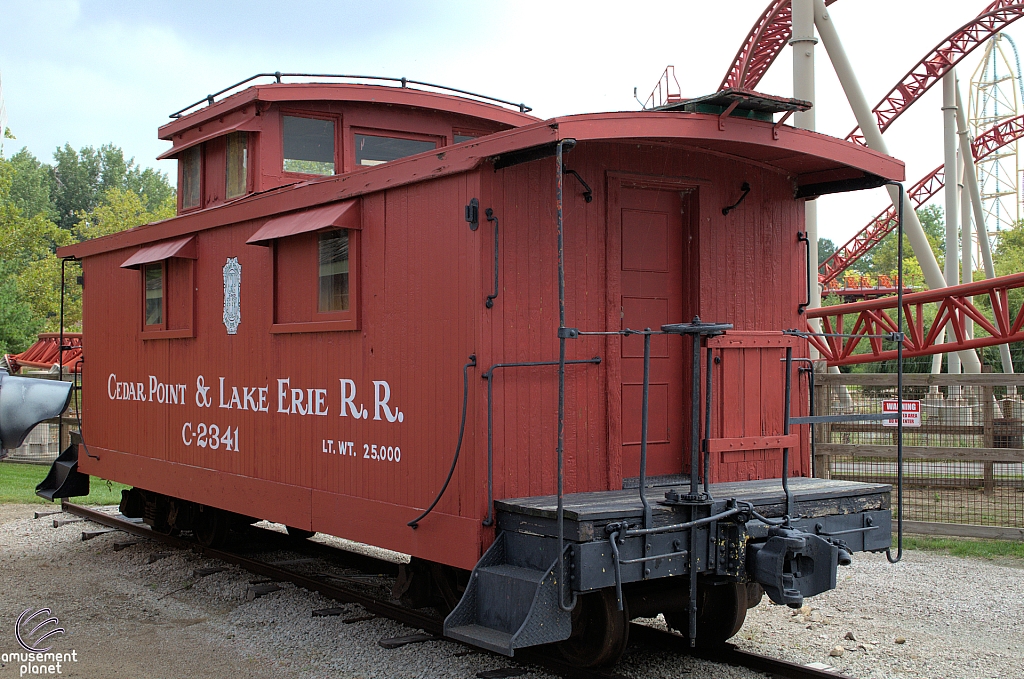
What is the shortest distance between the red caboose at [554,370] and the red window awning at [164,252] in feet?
1.41

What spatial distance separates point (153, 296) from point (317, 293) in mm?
3071

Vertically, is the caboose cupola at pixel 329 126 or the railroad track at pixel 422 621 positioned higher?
the caboose cupola at pixel 329 126

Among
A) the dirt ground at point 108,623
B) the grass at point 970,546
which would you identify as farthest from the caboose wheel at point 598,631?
the grass at point 970,546

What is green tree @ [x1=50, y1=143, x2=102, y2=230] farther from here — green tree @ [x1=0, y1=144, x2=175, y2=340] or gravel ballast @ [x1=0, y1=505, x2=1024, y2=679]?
gravel ballast @ [x1=0, y1=505, x2=1024, y2=679]

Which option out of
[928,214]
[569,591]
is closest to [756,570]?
[569,591]

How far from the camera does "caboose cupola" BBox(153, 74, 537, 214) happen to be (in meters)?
8.30

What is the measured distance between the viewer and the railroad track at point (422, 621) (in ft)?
17.8

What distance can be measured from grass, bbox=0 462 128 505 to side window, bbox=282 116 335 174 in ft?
19.3

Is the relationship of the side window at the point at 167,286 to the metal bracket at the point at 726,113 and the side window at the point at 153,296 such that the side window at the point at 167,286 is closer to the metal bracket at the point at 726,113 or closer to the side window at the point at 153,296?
the side window at the point at 153,296

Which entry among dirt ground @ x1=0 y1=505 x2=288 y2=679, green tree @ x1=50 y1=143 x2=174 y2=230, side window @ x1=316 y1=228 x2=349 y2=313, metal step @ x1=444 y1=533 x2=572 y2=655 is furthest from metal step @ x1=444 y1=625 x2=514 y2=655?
green tree @ x1=50 y1=143 x2=174 y2=230

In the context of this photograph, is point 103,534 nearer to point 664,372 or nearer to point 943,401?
point 664,372

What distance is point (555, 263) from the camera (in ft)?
18.3

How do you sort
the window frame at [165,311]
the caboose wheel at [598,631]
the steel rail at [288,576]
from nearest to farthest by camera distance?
the caboose wheel at [598,631] < the steel rail at [288,576] < the window frame at [165,311]

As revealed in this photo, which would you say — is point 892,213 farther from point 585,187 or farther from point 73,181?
point 73,181
